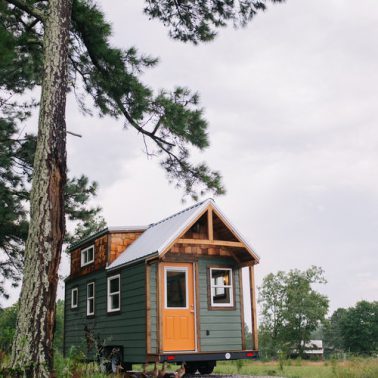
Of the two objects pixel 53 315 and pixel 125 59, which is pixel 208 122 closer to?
pixel 125 59

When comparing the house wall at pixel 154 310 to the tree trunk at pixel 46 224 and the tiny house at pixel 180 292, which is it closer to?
the tiny house at pixel 180 292

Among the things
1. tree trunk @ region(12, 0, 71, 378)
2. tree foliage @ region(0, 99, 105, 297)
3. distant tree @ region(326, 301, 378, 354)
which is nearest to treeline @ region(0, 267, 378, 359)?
distant tree @ region(326, 301, 378, 354)

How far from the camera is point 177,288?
50.8ft

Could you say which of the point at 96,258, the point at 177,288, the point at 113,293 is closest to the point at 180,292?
the point at 177,288

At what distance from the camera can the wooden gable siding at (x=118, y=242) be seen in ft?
55.3

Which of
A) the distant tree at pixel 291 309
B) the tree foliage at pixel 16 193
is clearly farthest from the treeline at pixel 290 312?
the tree foliage at pixel 16 193

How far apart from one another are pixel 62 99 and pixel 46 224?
2471 mm

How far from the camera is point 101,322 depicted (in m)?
16.9

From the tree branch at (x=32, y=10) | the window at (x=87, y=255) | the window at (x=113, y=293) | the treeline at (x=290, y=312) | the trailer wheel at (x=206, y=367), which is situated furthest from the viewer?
the treeline at (x=290, y=312)

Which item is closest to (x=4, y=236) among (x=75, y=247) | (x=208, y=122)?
(x=75, y=247)

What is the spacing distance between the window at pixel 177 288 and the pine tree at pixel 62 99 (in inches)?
103

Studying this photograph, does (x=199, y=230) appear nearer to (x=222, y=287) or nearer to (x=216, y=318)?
(x=222, y=287)

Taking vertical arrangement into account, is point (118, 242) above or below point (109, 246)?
above

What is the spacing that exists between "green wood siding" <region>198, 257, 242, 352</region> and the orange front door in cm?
33
